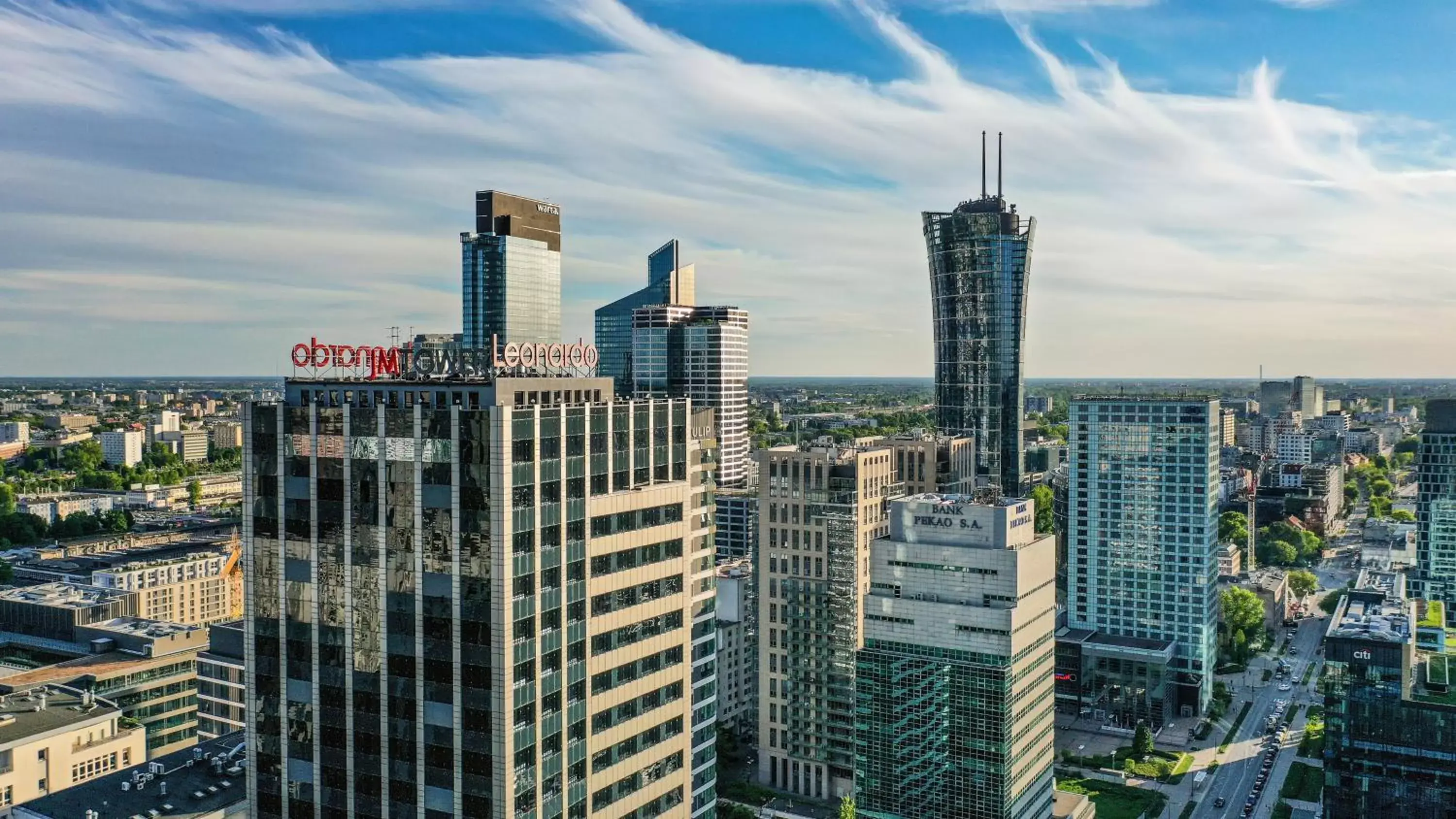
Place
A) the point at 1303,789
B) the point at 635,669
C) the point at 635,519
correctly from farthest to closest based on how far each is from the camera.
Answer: the point at 1303,789, the point at 635,519, the point at 635,669

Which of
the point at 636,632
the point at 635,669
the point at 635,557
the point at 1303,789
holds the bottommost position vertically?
the point at 1303,789

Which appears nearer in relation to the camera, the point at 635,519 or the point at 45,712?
the point at 635,519

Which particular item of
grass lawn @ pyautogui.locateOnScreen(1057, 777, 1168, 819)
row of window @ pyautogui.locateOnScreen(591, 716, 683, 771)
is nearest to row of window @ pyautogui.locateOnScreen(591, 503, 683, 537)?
row of window @ pyautogui.locateOnScreen(591, 716, 683, 771)

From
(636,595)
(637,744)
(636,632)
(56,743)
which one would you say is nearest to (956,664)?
(637,744)

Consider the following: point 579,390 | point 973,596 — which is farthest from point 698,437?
point 973,596

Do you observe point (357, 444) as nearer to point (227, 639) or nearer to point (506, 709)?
point (506, 709)

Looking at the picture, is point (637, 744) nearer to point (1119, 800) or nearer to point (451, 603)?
point (451, 603)

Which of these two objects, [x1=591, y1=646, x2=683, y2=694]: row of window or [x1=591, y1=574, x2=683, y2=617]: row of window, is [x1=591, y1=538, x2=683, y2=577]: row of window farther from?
[x1=591, y1=646, x2=683, y2=694]: row of window
